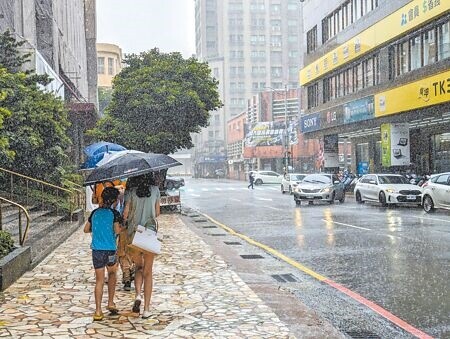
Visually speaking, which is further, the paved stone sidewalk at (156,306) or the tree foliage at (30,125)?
the tree foliage at (30,125)

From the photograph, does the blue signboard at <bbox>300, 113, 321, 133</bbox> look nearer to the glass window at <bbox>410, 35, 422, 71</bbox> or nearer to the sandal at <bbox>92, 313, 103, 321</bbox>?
the glass window at <bbox>410, 35, 422, 71</bbox>

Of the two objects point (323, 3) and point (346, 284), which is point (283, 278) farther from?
point (323, 3)

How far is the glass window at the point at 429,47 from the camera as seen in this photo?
87.6 feet

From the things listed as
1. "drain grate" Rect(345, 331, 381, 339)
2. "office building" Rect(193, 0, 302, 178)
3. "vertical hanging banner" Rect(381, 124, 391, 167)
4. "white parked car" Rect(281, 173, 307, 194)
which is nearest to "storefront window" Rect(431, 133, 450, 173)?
"vertical hanging banner" Rect(381, 124, 391, 167)

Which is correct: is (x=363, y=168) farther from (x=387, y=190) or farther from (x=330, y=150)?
(x=387, y=190)

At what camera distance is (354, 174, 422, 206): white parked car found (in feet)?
78.8

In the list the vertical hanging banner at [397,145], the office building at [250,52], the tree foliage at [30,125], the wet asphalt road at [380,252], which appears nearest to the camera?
the wet asphalt road at [380,252]

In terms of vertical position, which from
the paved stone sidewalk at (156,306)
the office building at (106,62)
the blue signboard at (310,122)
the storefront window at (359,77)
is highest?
the office building at (106,62)

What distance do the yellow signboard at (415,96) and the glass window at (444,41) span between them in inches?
44.5

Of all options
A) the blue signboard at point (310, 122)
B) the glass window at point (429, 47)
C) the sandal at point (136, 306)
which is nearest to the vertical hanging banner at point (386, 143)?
the glass window at point (429, 47)

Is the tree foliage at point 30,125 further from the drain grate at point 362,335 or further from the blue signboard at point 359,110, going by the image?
the blue signboard at point 359,110

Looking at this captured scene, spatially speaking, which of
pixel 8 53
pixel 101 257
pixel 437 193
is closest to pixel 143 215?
pixel 101 257

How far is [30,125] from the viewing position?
17.3 m

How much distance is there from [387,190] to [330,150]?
1807 cm
